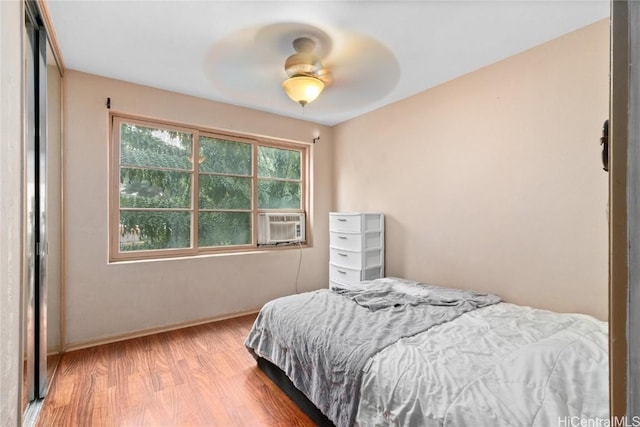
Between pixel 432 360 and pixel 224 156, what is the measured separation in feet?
9.77

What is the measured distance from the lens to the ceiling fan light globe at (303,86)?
2.11 m

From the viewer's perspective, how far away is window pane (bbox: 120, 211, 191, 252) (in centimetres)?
296

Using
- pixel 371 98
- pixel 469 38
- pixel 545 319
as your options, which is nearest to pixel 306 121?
pixel 371 98

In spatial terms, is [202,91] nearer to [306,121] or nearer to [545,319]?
[306,121]

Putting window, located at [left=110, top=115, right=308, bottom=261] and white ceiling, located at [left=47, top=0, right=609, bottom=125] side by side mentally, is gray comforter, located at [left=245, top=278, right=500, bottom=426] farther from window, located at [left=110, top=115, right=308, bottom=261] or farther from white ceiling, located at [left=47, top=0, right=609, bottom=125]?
white ceiling, located at [left=47, top=0, right=609, bottom=125]

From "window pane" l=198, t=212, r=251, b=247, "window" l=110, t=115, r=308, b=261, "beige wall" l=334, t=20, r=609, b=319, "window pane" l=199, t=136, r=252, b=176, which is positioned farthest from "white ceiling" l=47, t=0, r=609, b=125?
"window pane" l=198, t=212, r=251, b=247

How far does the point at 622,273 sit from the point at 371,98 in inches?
118

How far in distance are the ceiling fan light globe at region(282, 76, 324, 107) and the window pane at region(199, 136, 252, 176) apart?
1.58 metres

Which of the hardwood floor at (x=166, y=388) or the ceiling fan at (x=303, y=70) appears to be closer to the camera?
the hardwood floor at (x=166, y=388)

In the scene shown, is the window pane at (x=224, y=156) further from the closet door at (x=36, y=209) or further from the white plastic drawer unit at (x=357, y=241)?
the closet door at (x=36, y=209)

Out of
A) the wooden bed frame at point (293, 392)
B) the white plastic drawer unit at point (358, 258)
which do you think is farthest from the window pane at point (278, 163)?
the wooden bed frame at point (293, 392)

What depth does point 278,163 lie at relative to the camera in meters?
3.96

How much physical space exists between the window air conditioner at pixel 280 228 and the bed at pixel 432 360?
1.55 meters

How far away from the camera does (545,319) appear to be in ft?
6.35
